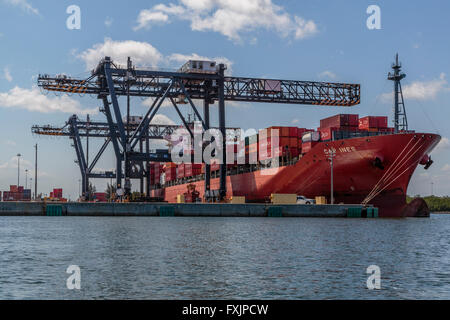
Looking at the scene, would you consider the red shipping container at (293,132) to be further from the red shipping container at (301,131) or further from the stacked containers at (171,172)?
the stacked containers at (171,172)

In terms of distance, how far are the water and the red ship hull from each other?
63.8 feet

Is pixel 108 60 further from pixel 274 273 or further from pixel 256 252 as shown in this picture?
pixel 274 273

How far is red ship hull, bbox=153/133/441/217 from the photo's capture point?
1986 inches

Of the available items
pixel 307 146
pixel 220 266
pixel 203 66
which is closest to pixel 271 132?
pixel 307 146

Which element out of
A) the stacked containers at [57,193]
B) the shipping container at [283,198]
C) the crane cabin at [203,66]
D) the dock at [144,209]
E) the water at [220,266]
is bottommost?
the water at [220,266]

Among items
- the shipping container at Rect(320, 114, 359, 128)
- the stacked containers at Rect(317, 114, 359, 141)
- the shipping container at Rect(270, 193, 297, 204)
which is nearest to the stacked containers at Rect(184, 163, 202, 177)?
the shipping container at Rect(270, 193, 297, 204)

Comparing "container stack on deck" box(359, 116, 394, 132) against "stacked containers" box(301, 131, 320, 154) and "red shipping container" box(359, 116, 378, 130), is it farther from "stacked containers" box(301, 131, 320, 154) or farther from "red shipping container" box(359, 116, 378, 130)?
"stacked containers" box(301, 131, 320, 154)

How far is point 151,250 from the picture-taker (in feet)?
79.7

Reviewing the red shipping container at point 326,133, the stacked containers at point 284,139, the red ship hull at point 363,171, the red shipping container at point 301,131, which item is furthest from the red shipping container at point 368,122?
the stacked containers at point 284,139

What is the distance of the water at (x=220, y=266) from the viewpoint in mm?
15047

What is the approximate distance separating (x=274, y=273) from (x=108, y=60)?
47.4 meters

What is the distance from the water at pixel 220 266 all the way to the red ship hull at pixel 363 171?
63.8ft
